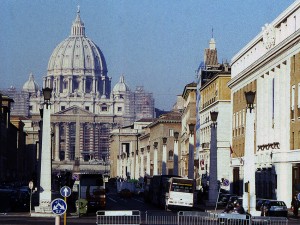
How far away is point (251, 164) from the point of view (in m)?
56.6

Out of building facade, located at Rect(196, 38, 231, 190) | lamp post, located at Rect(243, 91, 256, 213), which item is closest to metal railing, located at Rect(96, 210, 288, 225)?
lamp post, located at Rect(243, 91, 256, 213)

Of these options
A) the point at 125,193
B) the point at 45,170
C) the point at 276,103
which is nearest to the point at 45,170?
the point at 45,170

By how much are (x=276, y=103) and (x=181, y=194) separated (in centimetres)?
1311

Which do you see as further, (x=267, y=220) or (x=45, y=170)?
(x=45, y=170)

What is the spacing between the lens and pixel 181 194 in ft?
263

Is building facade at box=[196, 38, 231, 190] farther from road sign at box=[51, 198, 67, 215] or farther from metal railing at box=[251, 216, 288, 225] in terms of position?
road sign at box=[51, 198, 67, 215]

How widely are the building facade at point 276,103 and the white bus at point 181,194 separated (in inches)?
196

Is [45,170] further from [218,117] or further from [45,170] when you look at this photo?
[218,117]

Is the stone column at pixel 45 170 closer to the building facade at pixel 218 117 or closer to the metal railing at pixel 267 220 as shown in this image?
the metal railing at pixel 267 220

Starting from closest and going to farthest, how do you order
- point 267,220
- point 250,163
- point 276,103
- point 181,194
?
point 267,220 < point 250,163 < point 181,194 < point 276,103

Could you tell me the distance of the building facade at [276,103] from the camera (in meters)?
82.3

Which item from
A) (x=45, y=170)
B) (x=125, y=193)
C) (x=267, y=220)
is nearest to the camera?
(x=267, y=220)

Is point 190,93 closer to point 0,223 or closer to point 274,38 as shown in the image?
point 274,38

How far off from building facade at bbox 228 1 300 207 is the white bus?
16.3ft
